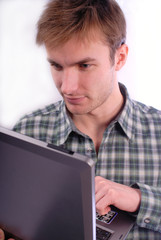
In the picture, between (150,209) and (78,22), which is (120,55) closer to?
(78,22)

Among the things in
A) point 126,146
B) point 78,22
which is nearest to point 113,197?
point 126,146

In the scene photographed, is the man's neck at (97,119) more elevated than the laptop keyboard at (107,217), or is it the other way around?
the man's neck at (97,119)

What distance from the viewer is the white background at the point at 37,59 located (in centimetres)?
146

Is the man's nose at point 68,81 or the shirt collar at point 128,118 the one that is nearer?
the man's nose at point 68,81

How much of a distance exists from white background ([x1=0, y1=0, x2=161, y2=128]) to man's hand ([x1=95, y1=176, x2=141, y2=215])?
745 millimetres

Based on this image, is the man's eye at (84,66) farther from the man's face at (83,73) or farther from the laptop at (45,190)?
the laptop at (45,190)

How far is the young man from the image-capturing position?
1.00 meters

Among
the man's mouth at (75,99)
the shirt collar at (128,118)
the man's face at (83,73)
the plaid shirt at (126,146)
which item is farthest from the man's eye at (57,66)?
the shirt collar at (128,118)

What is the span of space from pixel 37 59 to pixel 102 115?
0.83 metres

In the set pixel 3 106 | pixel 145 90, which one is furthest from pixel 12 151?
pixel 3 106

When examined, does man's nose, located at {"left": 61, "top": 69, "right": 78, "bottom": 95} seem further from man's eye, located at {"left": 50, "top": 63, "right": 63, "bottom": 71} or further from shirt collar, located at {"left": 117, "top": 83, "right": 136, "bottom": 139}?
shirt collar, located at {"left": 117, "top": 83, "right": 136, "bottom": 139}

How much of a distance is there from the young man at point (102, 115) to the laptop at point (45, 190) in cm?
31

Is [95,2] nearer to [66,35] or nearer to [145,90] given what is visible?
[66,35]

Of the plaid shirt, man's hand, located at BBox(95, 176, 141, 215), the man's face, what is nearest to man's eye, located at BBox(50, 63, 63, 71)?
the man's face
